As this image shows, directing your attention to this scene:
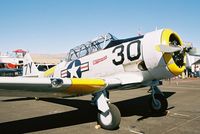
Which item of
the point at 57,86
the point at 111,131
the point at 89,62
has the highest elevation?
the point at 89,62

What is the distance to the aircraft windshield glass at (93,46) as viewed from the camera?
756cm

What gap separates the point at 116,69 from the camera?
6.86 metres

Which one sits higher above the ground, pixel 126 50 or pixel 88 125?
pixel 126 50

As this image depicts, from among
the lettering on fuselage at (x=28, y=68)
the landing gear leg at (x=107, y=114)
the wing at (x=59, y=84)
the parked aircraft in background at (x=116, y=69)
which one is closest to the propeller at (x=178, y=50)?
the parked aircraft in background at (x=116, y=69)

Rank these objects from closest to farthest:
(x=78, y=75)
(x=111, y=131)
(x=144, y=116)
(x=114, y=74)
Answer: (x=111, y=131) → (x=114, y=74) → (x=144, y=116) → (x=78, y=75)

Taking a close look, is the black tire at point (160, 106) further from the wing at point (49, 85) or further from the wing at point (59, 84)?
the wing at point (49, 85)

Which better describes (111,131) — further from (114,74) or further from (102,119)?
(114,74)

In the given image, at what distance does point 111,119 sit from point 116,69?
1.56 meters

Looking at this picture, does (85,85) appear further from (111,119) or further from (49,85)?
(111,119)

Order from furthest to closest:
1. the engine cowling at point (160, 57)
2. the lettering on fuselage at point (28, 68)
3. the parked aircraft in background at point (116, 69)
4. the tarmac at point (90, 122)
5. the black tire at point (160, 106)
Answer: the lettering on fuselage at point (28, 68), the black tire at point (160, 106), the engine cowling at point (160, 57), the tarmac at point (90, 122), the parked aircraft in background at point (116, 69)

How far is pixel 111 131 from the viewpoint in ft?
19.2

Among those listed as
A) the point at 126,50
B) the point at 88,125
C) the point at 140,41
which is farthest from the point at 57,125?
the point at 140,41

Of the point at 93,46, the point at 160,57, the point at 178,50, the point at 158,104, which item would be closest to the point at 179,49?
the point at 178,50

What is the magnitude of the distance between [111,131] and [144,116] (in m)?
1.96
